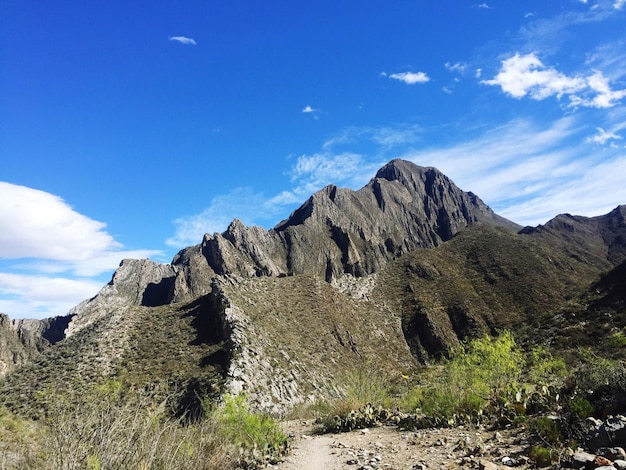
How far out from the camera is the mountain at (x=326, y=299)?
119 ft

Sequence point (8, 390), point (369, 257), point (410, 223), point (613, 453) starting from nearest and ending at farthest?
point (613, 453), point (8, 390), point (369, 257), point (410, 223)

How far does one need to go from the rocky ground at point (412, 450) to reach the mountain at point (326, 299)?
7.13 m

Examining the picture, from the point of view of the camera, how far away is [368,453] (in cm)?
1320

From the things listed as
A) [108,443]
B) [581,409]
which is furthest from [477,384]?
[108,443]

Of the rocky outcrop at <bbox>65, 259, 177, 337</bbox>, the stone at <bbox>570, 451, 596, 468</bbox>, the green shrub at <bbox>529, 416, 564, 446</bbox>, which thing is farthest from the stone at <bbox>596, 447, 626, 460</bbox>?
the rocky outcrop at <bbox>65, 259, 177, 337</bbox>

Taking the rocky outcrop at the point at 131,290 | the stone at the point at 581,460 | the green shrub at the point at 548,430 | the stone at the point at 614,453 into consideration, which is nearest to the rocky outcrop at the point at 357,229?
the rocky outcrop at the point at 131,290

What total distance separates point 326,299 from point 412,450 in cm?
4967

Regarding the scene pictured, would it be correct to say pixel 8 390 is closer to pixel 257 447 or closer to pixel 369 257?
pixel 257 447

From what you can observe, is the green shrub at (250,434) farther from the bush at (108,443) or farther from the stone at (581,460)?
the stone at (581,460)

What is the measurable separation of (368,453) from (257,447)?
4.07 metres

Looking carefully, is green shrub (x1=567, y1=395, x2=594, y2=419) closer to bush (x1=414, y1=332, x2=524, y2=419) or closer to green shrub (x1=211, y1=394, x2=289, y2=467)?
bush (x1=414, y1=332, x2=524, y2=419)

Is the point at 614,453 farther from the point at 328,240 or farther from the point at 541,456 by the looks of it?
the point at 328,240

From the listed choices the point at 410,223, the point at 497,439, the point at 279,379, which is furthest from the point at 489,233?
the point at 497,439

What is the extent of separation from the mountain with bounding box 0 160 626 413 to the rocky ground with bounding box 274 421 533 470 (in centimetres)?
713
